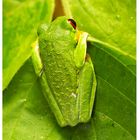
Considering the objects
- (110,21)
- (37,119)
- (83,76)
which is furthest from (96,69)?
(37,119)

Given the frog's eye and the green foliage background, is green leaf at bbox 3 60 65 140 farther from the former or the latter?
the frog's eye

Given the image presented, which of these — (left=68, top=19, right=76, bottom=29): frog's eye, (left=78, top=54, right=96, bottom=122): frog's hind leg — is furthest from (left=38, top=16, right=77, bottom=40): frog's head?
(left=78, top=54, right=96, bottom=122): frog's hind leg

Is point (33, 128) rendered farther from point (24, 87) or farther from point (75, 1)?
point (75, 1)

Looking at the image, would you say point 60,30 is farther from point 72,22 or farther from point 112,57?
point 112,57

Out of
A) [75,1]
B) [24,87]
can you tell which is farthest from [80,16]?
[24,87]

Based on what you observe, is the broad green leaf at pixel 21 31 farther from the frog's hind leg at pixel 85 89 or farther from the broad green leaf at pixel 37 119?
the frog's hind leg at pixel 85 89
